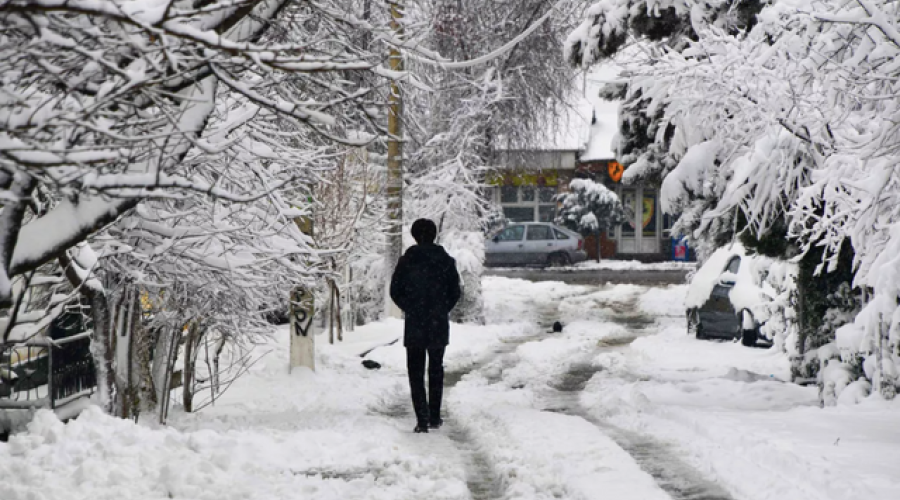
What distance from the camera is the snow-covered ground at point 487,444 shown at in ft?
19.4

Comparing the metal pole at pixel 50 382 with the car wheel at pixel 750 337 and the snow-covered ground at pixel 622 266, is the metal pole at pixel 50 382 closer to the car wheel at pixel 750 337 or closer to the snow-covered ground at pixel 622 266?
the car wheel at pixel 750 337

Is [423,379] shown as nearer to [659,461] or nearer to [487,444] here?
[487,444]

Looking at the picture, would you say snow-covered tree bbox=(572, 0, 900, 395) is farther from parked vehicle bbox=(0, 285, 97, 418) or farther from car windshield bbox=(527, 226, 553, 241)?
car windshield bbox=(527, 226, 553, 241)

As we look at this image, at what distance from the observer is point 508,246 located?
1519 inches

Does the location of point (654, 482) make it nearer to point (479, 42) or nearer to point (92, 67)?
point (92, 67)

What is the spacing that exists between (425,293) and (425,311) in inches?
6.3

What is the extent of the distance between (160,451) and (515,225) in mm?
32811

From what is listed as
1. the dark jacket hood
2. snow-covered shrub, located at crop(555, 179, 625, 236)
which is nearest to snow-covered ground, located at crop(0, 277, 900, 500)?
the dark jacket hood

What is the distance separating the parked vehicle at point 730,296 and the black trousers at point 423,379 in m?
8.13

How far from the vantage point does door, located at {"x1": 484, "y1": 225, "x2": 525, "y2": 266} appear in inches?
1518

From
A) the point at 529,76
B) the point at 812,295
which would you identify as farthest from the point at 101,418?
the point at 529,76

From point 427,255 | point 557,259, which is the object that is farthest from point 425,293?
point 557,259

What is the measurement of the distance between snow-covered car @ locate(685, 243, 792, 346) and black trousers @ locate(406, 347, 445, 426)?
26.0ft

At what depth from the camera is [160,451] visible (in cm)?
648
